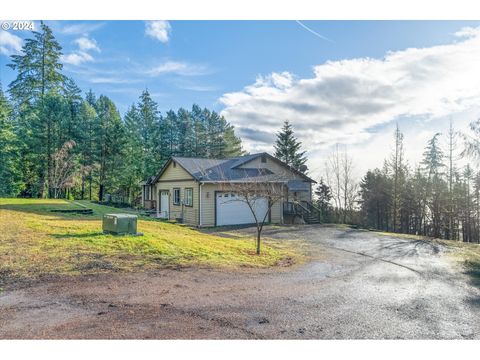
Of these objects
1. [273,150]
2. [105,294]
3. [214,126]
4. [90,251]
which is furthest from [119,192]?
[105,294]

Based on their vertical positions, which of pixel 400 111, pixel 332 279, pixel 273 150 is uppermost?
pixel 273 150

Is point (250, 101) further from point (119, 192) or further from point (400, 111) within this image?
point (119, 192)

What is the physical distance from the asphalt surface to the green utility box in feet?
9.88

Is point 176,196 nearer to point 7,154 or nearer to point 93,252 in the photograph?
point 93,252

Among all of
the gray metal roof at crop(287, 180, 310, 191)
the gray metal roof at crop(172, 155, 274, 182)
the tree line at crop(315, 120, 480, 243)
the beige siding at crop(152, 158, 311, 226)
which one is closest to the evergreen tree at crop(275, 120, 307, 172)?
the tree line at crop(315, 120, 480, 243)

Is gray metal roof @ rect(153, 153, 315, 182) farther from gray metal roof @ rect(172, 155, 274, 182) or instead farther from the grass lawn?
the grass lawn

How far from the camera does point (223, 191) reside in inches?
669

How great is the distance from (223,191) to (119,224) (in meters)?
8.62

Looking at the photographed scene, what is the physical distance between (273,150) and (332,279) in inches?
1195

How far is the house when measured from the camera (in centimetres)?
1669

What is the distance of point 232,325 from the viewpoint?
13.0 feet

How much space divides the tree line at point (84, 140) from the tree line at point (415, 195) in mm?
13360

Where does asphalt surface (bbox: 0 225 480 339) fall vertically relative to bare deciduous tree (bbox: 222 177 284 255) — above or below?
below

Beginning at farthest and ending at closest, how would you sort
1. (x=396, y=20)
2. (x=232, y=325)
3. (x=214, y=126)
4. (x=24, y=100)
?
(x=214, y=126), (x=24, y=100), (x=396, y=20), (x=232, y=325)
